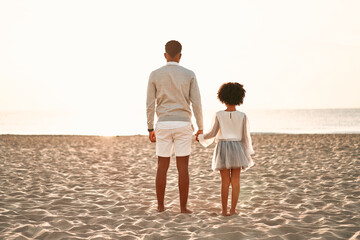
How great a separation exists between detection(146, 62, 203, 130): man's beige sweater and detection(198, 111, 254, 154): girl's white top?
0.70 feet

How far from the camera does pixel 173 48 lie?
420cm

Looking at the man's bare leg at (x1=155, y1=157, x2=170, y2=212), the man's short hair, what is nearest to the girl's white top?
the man's bare leg at (x1=155, y1=157, x2=170, y2=212)

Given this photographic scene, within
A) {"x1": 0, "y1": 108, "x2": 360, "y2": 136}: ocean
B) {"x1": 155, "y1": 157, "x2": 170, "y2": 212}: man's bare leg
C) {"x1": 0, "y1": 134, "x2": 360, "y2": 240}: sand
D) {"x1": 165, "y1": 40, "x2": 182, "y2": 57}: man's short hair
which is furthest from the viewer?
{"x1": 0, "y1": 108, "x2": 360, "y2": 136}: ocean

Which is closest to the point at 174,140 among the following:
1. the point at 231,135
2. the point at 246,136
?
the point at 231,135

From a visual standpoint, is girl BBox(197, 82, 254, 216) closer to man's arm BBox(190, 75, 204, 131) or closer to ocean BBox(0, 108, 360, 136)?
man's arm BBox(190, 75, 204, 131)

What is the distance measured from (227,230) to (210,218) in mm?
526

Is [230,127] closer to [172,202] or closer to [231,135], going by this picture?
[231,135]

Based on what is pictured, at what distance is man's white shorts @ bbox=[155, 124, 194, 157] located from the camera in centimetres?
Answer: 410

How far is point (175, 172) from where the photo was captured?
7.77m

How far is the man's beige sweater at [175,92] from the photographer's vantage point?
4098mm

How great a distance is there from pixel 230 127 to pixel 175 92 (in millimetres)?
781

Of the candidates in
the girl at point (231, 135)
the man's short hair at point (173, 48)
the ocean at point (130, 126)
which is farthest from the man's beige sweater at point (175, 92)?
the ocean at point (130, 126)

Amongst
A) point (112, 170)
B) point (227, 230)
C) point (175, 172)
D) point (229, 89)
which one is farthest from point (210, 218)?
point (112, 170)

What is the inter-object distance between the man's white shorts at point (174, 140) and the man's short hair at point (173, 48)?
887 millimetres
